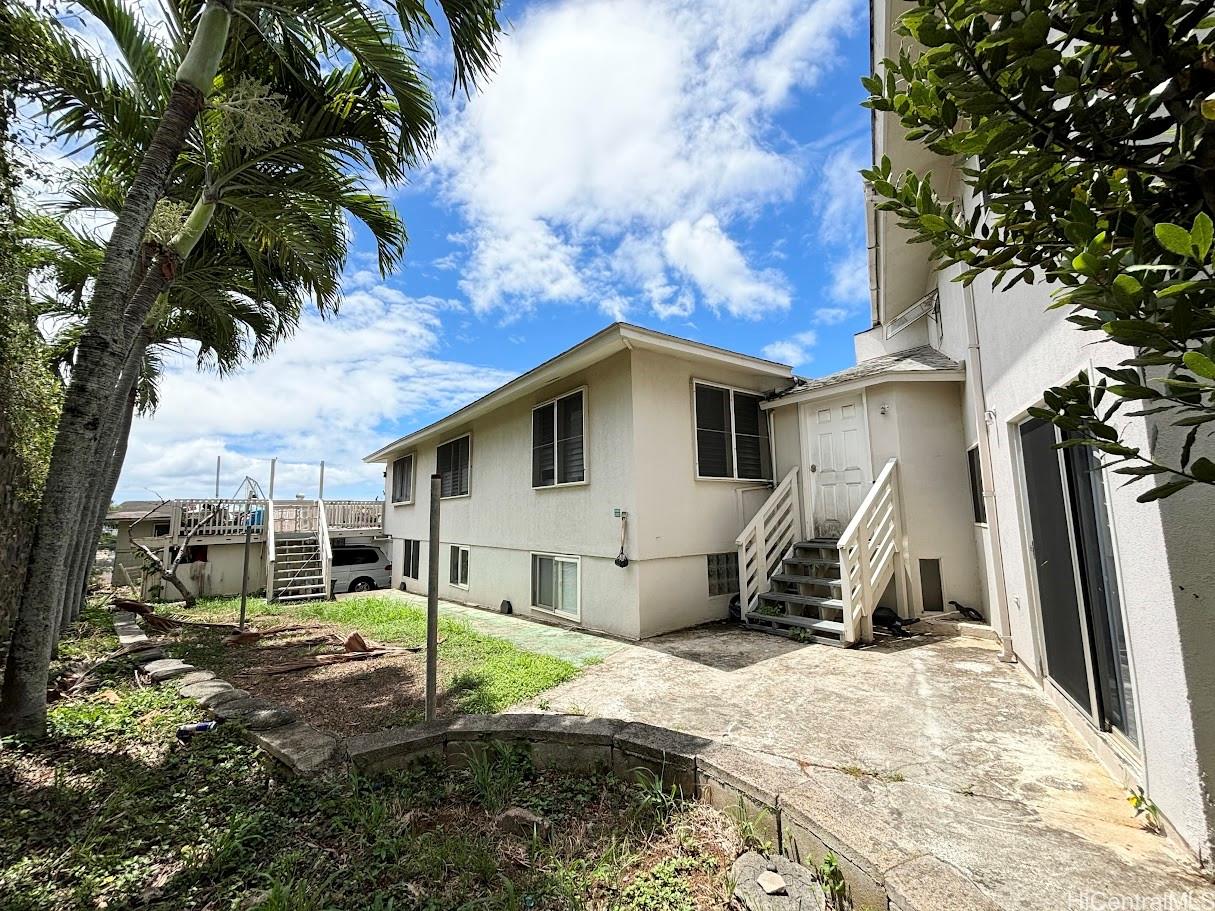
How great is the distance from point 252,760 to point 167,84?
6.10 m

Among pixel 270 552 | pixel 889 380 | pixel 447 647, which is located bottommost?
pixel 447 647

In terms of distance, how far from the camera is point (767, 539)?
755 cm

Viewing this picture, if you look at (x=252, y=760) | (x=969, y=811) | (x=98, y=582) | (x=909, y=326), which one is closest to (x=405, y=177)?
(x=252, y=760)

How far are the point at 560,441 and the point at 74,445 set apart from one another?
18.6 feet

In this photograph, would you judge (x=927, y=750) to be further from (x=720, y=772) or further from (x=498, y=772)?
(x=498, y=772)

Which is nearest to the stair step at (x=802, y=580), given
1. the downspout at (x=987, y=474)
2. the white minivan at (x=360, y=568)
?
the downspout at (x=987, y=474)

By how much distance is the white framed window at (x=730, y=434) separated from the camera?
7656mm

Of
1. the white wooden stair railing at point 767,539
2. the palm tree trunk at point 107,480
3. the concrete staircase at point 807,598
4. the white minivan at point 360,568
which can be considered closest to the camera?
the palm tree trunk at point 107,480

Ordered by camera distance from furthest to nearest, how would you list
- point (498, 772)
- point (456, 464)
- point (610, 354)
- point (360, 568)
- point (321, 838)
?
point (360, 568) < point (456, 464) < point (610, 354) < point (498, 772) < point (321, 838)

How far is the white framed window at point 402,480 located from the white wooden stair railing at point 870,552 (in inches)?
464

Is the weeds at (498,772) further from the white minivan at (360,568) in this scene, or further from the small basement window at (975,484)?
the white minivan at (360,568)

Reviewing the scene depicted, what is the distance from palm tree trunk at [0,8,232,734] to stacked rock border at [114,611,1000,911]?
1.09 meters

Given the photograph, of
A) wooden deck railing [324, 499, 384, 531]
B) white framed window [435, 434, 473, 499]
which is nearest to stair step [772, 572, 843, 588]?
white framed window [435, 434, 473, 499]

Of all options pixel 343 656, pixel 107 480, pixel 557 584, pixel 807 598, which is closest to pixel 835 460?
pixel 807 598
